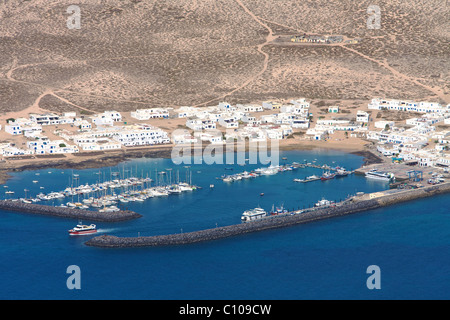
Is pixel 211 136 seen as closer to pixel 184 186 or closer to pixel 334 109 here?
pixel 184 186

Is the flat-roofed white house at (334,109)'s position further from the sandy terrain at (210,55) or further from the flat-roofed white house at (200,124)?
the flat-roofed white house at (200,124)

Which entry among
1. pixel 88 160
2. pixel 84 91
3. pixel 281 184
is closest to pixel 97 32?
pixel 84 91

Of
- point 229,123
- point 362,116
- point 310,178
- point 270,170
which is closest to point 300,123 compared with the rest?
point 362,116

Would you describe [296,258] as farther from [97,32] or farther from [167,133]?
[97,32]

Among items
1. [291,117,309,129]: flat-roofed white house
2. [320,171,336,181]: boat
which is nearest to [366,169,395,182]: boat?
[320,171,336,181]: boat

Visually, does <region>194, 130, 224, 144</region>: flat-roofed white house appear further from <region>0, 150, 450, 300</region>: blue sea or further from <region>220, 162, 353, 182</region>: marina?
<region>0, 150, 450, 300</region>: blue sea

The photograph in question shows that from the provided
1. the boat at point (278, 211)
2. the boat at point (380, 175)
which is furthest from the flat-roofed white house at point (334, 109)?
the boat at point (278, 211)

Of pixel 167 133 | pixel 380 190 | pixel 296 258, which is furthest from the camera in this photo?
pixel 167 133
